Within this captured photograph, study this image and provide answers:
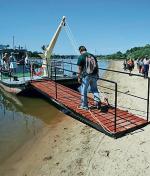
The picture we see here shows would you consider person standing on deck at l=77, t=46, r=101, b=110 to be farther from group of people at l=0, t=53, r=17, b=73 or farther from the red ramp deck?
group of people at l=0, t=53, r=17, b=73

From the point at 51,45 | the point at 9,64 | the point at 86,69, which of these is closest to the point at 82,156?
the point at 86,69

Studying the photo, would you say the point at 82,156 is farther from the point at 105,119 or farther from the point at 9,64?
the point at 9,64

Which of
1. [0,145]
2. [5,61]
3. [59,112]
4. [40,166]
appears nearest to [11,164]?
[40,166]

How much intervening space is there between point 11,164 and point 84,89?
3.23 meters

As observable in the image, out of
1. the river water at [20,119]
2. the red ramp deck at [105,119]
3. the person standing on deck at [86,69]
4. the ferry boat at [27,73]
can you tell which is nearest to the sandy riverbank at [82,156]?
the red ramp deck at [105,119]

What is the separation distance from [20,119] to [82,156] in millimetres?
5961

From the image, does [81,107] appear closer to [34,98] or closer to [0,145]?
[0,145]

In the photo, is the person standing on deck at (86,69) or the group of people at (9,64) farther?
the group of people at (9,64)

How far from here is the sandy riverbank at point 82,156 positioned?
21.4 feet

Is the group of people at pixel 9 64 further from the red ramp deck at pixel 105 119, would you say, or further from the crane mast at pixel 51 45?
the red ramp deck at pixel 105 119

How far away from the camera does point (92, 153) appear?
7.49m

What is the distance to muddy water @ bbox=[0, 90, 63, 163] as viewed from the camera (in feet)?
31.5

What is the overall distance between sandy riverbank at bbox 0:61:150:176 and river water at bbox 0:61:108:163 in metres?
0.51

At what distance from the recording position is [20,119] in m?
12.9
